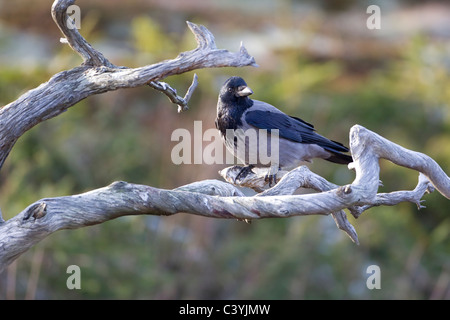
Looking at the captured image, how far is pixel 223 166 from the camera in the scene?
9.26 metres

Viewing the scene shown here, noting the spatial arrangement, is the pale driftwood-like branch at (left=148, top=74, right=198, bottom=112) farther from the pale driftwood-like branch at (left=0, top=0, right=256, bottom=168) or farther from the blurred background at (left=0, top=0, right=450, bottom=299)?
the blurred background at (left=0, top=0, right=450, bottom=299)

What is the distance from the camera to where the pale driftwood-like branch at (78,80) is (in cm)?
387

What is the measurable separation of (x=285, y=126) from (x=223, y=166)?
4.16m

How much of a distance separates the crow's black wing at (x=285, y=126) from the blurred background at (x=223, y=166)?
2700mm

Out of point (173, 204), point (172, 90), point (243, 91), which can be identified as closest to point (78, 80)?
point (172, 90)

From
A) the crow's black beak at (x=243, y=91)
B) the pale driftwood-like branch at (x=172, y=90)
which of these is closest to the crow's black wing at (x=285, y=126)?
the crow's black beak at (x=243, y=91)

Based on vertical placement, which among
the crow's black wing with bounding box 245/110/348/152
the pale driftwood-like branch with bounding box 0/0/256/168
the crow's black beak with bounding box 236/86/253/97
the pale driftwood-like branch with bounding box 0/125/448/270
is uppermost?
the crow's black beak with bounding box 236/86/253/97

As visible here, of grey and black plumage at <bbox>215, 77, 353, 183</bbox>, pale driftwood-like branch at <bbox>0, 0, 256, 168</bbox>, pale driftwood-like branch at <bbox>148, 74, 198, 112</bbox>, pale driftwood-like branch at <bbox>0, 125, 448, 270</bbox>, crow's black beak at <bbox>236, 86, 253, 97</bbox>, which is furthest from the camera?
grey and black plumage at <bbox>215, 77, 353, 183</bbox>

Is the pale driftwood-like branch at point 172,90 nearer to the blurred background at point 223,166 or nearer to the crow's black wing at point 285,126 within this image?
the crow's black wing at point 285,126

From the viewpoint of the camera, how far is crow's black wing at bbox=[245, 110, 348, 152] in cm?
505

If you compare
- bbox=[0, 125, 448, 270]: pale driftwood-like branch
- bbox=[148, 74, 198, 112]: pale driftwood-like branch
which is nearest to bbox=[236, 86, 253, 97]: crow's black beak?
bbox=[148, 74, 198, 112]: pale driftwood-like branch

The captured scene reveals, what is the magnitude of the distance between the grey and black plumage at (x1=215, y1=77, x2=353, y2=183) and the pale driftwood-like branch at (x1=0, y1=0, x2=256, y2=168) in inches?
41.7

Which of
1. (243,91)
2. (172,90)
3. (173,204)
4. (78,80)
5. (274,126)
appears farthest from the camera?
(274,126)

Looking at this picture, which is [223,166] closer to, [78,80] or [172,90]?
[172,90]
